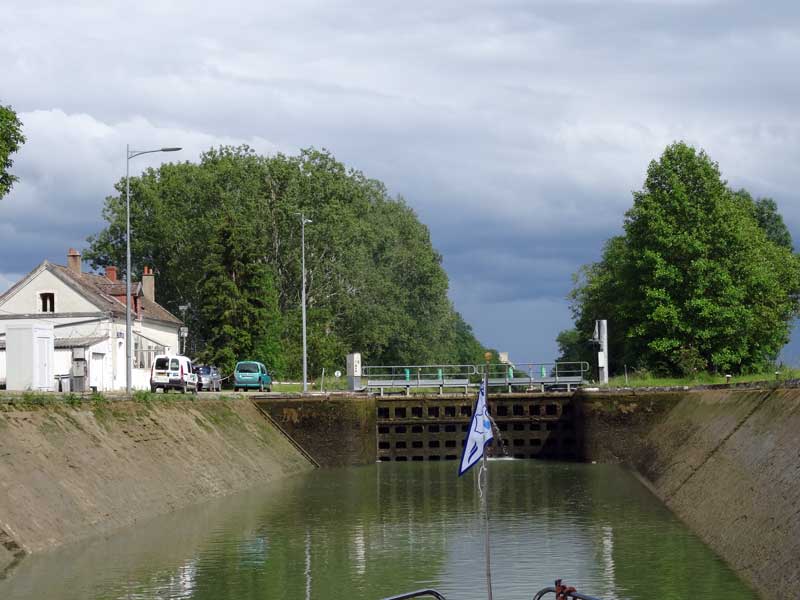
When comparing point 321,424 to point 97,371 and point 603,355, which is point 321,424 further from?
point 97,371

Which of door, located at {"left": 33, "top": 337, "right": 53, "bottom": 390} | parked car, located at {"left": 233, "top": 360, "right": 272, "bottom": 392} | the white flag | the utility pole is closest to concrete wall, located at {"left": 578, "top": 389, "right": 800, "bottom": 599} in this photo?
the white flag

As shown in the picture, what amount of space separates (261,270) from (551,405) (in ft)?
112

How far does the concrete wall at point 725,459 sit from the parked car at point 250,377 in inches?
1004

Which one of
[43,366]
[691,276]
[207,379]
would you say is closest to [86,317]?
[207,379]

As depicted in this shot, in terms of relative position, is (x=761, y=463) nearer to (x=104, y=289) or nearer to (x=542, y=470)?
(x=542, y=470)

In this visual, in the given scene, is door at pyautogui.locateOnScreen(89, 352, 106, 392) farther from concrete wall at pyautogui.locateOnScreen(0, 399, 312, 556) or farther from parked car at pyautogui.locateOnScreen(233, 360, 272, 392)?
concrete wall at pyautogui.locateOnScreen(0, 399, 312, 556)

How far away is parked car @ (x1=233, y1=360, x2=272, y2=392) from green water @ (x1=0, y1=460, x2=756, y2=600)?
31.4m

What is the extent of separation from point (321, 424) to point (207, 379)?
850 inches

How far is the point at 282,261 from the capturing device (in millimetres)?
101250

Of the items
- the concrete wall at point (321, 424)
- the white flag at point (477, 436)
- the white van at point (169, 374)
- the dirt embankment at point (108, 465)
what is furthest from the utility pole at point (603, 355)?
the white flag at point (477, 436)

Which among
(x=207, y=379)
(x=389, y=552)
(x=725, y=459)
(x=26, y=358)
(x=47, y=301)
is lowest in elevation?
(x=389, y=552)

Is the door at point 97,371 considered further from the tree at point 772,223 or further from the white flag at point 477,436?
the tree at point 772,223

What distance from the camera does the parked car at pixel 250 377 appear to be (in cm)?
7481

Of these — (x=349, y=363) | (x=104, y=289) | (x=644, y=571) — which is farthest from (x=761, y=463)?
(x=104, y=289)
